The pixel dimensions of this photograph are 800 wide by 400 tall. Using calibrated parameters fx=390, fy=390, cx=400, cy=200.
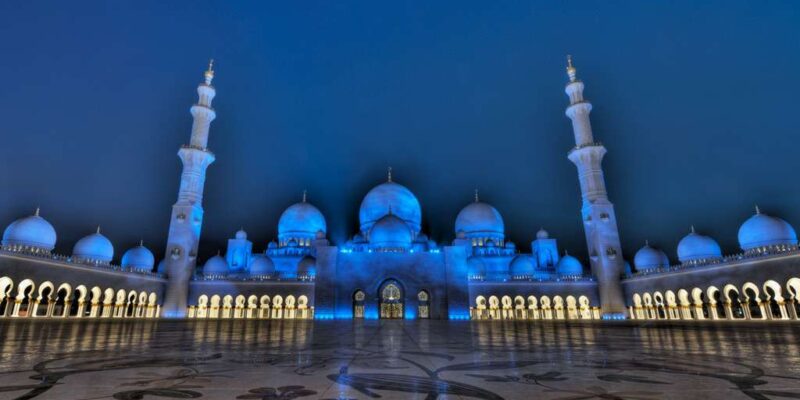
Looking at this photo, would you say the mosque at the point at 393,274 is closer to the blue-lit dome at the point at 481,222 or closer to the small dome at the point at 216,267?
→ the small dome at the point at 216,267

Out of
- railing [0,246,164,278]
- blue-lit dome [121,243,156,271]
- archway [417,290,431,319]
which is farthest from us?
blue-lit dome [121,243,156,271]

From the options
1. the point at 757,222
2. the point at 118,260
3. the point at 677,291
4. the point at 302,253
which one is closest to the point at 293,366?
the point at 677,291

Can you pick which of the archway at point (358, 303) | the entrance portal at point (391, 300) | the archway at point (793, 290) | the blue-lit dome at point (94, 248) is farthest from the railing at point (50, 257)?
the archway at point (793, 290)

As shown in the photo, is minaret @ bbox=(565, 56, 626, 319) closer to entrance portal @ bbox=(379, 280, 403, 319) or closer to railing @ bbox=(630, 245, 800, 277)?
railing @ bbox=(630, 245, 800, 277)

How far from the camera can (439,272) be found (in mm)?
31516

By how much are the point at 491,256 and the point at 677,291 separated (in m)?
16.8

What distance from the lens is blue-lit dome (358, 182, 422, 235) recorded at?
41.2 m

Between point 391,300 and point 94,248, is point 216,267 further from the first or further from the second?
point 391,300

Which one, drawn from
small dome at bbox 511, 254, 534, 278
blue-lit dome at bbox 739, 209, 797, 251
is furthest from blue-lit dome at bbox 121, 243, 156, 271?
blue-lit dome at bbox 739, 209, 797, 251

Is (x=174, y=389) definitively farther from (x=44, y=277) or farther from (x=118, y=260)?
(x=118, y=260)

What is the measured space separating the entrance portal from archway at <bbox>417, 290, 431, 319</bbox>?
1.42m

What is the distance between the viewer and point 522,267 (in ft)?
125

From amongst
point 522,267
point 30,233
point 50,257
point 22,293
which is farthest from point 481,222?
point 30,233

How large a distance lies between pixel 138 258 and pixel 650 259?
48244 mm
